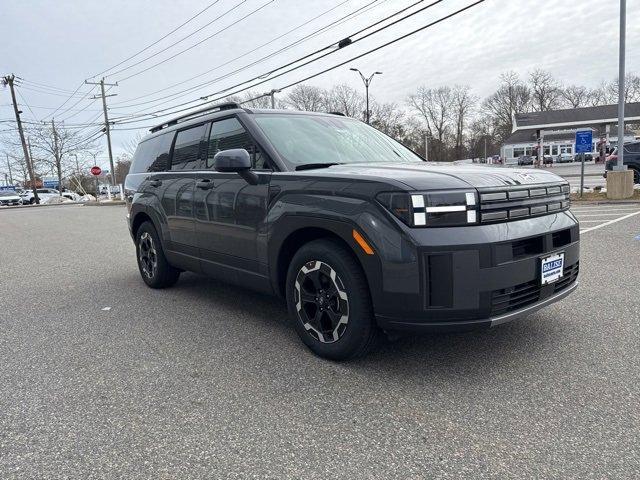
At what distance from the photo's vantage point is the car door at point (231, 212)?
3732 millimetres

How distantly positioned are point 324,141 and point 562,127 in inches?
2521

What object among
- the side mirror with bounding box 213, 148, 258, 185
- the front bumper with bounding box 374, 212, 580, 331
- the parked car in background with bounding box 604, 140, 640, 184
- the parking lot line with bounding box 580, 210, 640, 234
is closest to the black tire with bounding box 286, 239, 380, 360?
the front bumper with bounding box 374, 212, 580, 331

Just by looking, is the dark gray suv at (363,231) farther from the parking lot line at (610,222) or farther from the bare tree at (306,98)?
the bare tree at (306,98)

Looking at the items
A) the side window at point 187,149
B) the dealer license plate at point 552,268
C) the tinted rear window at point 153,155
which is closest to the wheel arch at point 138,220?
the tinted rear window at point 153,155

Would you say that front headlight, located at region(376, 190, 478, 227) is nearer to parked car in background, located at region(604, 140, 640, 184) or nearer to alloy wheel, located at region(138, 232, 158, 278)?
alloy wheel, located at region(138, 232, 158, 278)

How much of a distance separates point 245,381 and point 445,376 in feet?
4.18

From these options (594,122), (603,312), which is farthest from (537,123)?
(603,312)

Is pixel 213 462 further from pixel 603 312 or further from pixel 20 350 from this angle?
pixel 603 312

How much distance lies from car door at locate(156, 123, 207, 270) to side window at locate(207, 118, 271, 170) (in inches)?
7.9

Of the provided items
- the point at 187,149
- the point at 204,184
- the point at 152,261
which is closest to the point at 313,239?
the point at 204,184

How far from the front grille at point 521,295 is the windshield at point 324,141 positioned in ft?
5.57

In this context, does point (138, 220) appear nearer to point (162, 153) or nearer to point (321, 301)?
point (162, 153)

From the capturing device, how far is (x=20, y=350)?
12.5 ft

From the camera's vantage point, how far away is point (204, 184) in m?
4.37
